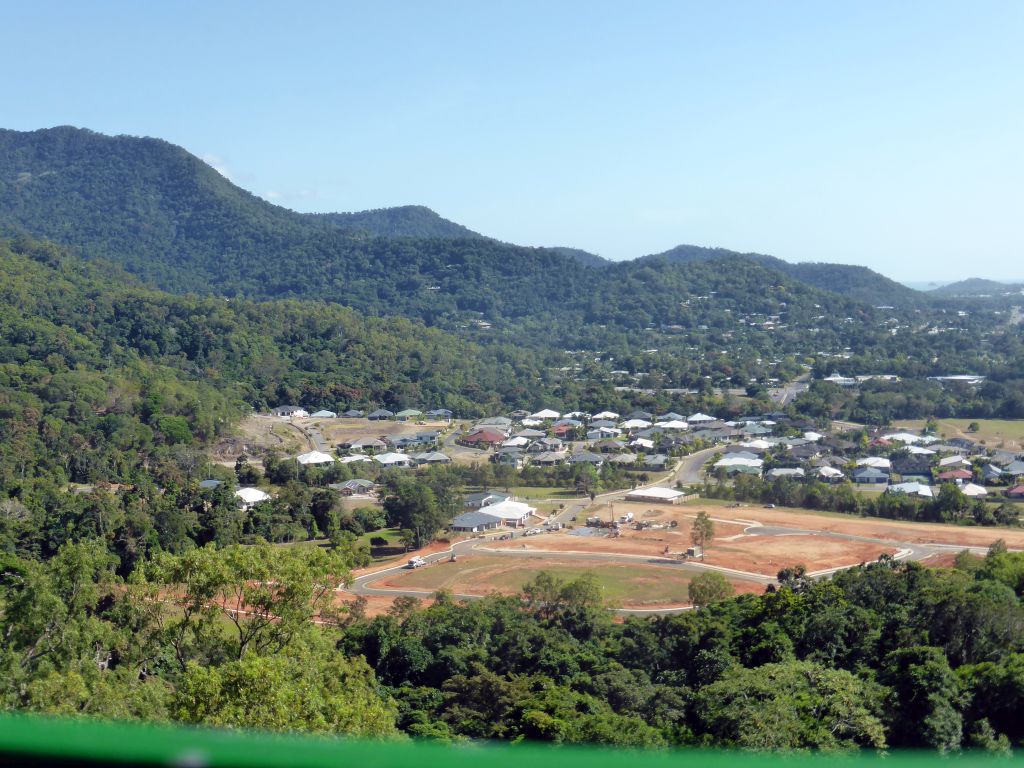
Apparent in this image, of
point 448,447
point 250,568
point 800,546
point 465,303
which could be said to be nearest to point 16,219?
point 465,303

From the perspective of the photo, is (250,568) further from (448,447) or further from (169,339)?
(169,339)

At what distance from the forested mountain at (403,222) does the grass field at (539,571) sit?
116315mm

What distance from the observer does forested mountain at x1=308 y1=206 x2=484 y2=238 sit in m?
138

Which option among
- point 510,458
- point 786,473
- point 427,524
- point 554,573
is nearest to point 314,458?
point 510,458

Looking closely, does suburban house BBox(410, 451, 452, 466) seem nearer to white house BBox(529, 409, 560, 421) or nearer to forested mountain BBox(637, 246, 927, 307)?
white house BBox(529, 409, 560, 421)

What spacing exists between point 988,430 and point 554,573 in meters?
29.1

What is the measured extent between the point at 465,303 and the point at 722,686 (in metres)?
76.4

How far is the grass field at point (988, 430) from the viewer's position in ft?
127

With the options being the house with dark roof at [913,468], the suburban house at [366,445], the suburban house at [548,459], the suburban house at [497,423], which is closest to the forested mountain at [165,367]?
the suburban house at [497,423]

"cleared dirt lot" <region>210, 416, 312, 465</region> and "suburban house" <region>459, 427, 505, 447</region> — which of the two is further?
"suburban house" <region>459, 427, 505, 447</region>

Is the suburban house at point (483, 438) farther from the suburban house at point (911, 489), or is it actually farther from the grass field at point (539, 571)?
the grass field at point (539, 571)

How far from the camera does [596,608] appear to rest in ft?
53.4

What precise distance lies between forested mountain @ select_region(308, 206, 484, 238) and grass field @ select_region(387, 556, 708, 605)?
382 feet

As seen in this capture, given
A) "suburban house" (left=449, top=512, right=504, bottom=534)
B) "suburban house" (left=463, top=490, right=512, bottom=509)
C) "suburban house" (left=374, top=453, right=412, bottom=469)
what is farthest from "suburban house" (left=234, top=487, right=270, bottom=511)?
"suburban house" (left=374, top=453, right=412, bottom=469)
